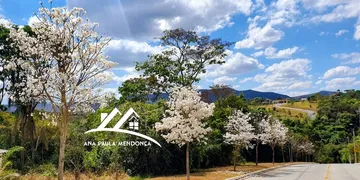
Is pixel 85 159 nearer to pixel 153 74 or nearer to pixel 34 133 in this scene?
pixel 34 133

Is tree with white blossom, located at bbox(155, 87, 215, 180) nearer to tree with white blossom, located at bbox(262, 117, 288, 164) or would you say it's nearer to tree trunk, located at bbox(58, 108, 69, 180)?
tree trunk, located at bbox(58, 108, 69, 180)

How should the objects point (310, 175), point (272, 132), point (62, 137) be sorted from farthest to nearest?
point (272, 132)
point (310, 175)
point (62, 137)

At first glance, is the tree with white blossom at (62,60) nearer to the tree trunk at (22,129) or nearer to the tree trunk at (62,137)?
the tree trunk at (62,137)

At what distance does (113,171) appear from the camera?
21688 millimetres

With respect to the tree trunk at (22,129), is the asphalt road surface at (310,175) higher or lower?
→ lower

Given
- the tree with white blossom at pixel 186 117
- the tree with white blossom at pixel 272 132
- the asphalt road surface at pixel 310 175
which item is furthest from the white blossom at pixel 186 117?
the tree with white blossom at pixel 272 132

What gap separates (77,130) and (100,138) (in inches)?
77.2

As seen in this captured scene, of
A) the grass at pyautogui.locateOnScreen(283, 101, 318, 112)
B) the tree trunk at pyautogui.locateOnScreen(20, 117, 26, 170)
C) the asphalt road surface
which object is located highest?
the grass at pyautogui.locateOnScreen(283, 101, 318, 112)

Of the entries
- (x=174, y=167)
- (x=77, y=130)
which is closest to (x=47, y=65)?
(x=77, y=130)

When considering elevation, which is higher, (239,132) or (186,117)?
(186,117)

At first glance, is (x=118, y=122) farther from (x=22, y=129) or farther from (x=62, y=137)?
(x=62, y=137)

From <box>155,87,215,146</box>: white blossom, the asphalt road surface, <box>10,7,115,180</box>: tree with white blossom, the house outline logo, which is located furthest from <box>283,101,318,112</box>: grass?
<box>10,7,115,180</box>: tree with white blossom

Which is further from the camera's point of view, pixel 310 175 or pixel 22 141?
pixel 22 141

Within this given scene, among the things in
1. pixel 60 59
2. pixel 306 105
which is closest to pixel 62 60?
pixel 60 59
